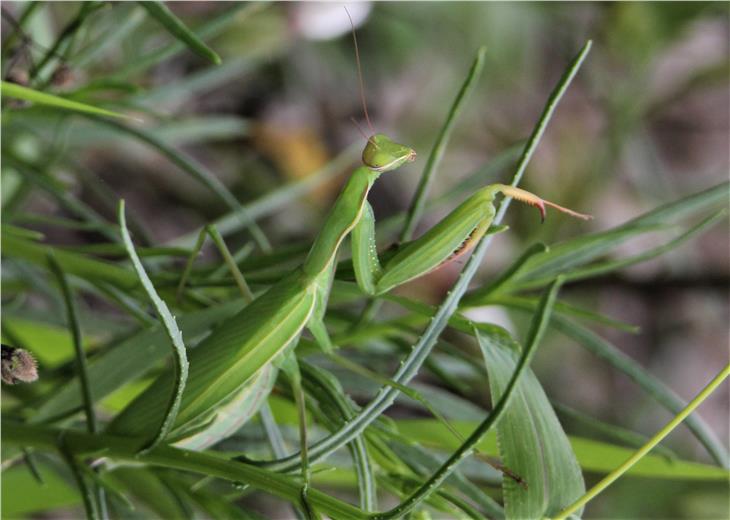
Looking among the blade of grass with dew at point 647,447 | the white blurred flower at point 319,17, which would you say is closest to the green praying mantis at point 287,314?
the blade of grass with dew at point 647,447

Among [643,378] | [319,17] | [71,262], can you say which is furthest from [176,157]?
[319,17]

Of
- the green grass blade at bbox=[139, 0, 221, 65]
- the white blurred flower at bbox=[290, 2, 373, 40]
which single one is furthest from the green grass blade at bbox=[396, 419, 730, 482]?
the white blurred flower at bbox=[290, 2, 373, 40]

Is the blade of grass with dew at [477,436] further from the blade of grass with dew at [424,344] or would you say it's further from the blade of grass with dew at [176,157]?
the blade of grass with dew at [176,157]

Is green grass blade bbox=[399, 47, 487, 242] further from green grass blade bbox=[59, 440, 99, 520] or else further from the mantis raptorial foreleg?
green grass blade bbox=[59, 440, 99, 520]

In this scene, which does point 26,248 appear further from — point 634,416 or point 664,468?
point 634,416

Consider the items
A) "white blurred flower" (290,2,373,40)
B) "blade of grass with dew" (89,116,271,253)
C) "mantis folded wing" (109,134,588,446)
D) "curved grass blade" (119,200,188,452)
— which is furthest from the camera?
Result: "white blurred flower" (290,2,373,40)

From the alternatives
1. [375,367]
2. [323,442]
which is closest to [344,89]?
[375,367]
